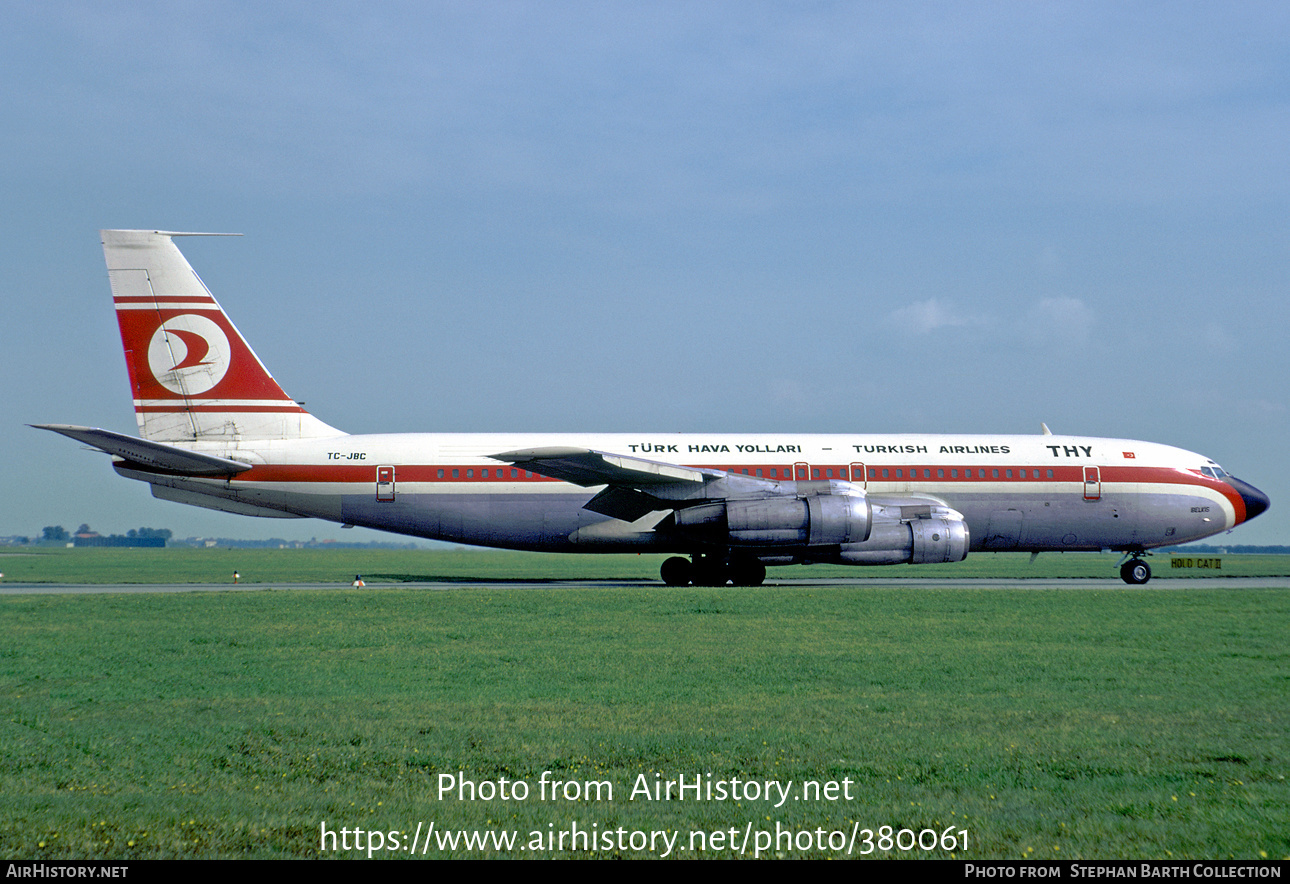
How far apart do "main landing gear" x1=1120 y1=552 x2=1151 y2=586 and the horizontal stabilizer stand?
23.0 meters

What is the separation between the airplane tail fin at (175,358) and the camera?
25.1 metres

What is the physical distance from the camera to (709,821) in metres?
5.23

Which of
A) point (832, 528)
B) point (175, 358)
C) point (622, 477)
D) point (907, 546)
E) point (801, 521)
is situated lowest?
point (907, 546)

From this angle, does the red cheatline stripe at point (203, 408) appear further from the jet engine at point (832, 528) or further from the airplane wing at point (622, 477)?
the jet engine at point (832, 528)

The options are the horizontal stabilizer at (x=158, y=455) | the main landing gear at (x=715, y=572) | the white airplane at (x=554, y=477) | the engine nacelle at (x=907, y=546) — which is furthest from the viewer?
the main landing gear at (x=715, y=572)

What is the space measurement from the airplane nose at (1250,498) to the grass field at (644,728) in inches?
587

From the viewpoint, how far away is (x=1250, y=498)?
28.1 m

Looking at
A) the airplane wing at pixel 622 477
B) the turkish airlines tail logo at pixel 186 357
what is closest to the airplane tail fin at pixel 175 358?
the turkish airlines tail logo at pixel 186 357

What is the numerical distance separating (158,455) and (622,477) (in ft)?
35.9

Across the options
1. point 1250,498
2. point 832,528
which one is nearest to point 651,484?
point 832,528

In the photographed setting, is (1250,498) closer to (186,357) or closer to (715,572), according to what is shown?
(715,572)

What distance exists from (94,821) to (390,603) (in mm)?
12954

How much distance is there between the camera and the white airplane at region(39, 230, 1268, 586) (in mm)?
23656

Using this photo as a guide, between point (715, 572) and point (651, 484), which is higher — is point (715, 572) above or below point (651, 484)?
below
